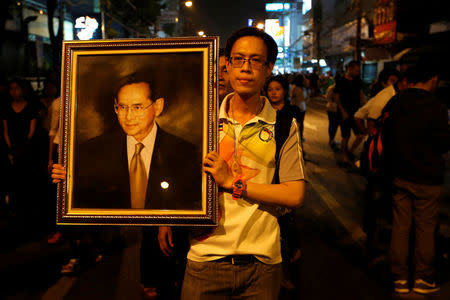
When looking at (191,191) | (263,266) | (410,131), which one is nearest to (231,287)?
(263,266)

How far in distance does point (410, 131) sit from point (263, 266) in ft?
8.55

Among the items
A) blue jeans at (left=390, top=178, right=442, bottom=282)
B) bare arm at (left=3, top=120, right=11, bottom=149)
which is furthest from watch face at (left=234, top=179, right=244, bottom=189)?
bare arm at (left=3, top=120, right=11, bottom=149)

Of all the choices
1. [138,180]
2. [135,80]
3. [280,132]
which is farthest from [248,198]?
[135,80]

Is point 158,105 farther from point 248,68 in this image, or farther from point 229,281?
point 229,281

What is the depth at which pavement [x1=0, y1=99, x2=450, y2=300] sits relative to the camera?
4.27 meters

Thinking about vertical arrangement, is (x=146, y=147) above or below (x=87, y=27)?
below

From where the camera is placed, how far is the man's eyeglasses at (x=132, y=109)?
202 cm

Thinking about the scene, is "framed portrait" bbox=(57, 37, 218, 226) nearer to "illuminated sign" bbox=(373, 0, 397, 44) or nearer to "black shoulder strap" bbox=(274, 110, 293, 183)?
"black shoulder strap" bbox=(274, 110, 293, 183)

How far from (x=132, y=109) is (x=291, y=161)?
811 mm

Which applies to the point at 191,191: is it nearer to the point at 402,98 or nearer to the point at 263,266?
the point at 263,266

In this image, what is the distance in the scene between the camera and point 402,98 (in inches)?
160

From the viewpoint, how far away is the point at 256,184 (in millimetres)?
1980

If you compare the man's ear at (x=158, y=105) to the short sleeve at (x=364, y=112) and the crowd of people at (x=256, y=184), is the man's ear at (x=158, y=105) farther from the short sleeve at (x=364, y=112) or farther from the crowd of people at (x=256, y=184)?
the short sleeve at (x=364, y=112)

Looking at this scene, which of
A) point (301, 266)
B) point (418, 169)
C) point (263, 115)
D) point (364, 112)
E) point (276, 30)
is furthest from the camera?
point (276, 30)
